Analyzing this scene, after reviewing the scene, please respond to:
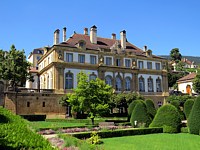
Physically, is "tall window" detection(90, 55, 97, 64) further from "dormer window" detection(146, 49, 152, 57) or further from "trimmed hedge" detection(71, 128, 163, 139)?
"trimmed hedge" detection(71, 128, 163, 139)

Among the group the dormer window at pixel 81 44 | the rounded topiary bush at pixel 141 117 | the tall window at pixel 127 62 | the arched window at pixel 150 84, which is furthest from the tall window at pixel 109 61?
the rounded topiary bush at pixel 141 117

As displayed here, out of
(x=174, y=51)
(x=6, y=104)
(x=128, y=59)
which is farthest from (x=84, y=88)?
(x=174, y=51)

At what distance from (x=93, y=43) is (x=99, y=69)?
5819 millimetres

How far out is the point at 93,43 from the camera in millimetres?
51375

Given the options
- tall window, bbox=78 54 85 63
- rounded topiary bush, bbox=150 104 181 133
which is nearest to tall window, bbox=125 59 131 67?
tall window, bbox=78 54 85 63

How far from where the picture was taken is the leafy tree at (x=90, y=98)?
30.9 m

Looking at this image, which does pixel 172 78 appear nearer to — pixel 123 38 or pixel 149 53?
pixel 149 53

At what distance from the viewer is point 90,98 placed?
3109cm

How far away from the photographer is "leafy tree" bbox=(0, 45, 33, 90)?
42656mm

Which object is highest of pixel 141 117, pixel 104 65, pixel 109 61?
pixel 109 61

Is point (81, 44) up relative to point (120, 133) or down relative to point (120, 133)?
up

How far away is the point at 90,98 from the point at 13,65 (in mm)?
17916

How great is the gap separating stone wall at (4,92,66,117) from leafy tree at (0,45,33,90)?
12.7 feet

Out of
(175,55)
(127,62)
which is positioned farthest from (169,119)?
(175,55)
